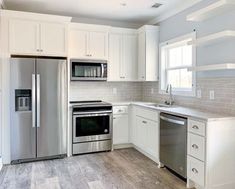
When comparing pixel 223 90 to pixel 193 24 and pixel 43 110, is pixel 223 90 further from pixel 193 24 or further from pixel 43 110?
pixel 43 110

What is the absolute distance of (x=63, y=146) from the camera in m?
3.95

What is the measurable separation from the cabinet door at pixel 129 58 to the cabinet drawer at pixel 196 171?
2491 mm

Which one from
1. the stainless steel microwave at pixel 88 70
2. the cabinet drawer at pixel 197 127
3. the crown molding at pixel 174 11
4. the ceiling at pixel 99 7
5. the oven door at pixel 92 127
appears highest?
the ceiling at pixel 99 7

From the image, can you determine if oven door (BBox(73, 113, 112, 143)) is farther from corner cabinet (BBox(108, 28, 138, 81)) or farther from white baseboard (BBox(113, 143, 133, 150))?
corner cabinet (BBox(108, 28, 138, 81))

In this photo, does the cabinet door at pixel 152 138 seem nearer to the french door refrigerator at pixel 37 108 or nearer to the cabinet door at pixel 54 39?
the french door refrigerator at pixel 37 108

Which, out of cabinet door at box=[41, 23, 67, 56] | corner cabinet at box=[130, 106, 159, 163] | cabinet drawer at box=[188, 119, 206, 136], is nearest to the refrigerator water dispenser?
cabinet door at box=[41, 23, 67, 56]

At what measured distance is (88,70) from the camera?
4.41 meters

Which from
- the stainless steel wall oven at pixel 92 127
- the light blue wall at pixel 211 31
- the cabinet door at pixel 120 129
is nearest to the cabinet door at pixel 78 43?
the stainless steel wall oven at pixel 92 127

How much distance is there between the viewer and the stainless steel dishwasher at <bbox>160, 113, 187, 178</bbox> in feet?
9.43

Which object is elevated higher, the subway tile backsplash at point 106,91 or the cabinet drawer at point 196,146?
the subway tile backsplash at point 106,91

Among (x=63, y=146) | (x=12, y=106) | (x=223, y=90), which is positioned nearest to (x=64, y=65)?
(x=12, y=106)

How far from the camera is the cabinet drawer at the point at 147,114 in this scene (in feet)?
11.6

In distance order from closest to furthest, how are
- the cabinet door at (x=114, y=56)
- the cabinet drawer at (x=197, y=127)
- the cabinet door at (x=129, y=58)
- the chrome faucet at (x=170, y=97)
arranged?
1. the cabinet drawer at (x=197, y=127)
2. the chrome faucet at (x=170, y=97)
3. the cabinet door at (x=114, y=56)
4. the cabinet door at (x=129, y=58)

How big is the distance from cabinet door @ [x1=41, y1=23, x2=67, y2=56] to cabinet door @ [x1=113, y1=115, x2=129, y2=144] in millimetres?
1658
